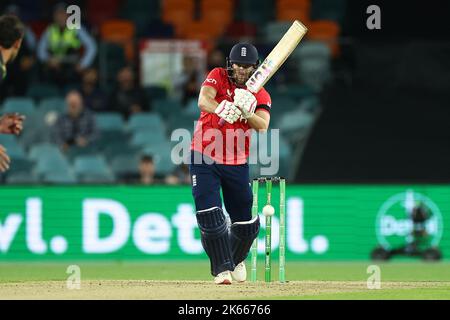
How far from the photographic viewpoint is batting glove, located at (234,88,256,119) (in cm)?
1141

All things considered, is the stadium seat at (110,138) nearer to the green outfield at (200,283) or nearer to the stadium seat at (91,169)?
the stadium seat at (91,169)

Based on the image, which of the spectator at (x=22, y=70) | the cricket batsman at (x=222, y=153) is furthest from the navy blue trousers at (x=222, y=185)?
the spectator at (x=22, y=70)

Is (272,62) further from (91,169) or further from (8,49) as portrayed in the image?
(91,169)

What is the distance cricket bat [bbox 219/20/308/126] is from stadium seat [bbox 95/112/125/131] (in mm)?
8076

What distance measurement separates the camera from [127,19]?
23219 mm

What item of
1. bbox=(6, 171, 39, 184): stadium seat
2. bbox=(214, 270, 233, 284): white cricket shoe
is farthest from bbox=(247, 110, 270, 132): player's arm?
bbox=(6, 171, 39, 184): stadium seat

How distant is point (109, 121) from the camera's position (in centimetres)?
1991

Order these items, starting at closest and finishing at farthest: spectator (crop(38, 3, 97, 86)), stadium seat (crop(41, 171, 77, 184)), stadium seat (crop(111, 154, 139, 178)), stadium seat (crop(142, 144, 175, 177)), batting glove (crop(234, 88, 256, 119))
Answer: batting glove (crop(234, 88, 256, 119)), stadium seat (crop(41, 171, 77, 184)), stadium seat (crop(142, 144, 175, 177)), stadium seat (crop(111, 154, 139, 178)), spectator (crop(38, 3, 97, 86))

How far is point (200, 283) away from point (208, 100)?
1.73 metres

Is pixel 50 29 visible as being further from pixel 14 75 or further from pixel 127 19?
pixel 127 19

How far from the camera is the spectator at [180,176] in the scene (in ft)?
59.8

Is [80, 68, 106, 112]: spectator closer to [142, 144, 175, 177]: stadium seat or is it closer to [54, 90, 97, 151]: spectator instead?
[54, 90, 97, 151]: spectator

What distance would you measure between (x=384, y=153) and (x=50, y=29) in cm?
530

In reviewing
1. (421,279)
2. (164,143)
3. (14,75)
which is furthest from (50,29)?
(421,279)
